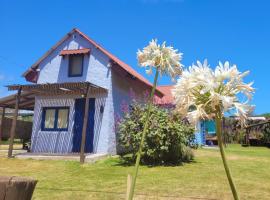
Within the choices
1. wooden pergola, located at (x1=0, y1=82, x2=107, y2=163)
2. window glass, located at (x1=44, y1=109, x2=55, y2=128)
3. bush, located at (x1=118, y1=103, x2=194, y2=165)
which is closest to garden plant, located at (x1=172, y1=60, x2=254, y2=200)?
bush, located at (x1=118, y1=103, x2=194, y2=165)

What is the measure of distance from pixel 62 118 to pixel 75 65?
10.3 ft

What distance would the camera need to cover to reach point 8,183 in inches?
139

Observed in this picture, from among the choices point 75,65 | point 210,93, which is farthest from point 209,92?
point 75,65

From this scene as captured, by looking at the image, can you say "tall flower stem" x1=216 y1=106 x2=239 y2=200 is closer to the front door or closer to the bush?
the bush

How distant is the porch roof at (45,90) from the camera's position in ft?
53.2

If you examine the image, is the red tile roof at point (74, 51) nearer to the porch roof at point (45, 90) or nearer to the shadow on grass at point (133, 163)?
the porch roof at point (45, 90)

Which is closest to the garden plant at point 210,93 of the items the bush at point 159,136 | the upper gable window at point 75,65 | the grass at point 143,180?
the grass at point 143,180

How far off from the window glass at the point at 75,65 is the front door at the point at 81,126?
1.73m

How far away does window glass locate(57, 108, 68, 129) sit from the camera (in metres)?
19.0

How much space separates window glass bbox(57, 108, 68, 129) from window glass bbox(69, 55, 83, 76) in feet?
7.12

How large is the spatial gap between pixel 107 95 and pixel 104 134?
208 cm

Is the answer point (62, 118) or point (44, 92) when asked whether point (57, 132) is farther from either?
point (44, 92)

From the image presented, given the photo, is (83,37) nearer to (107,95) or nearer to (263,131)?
(107,95)

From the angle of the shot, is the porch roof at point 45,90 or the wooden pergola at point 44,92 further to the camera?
the porch roof at point 45,90
